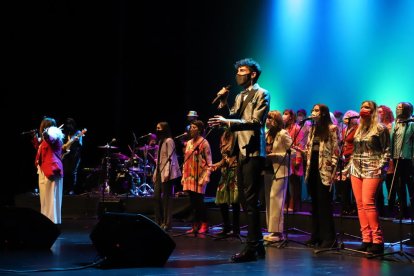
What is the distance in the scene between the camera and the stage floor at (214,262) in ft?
16.8

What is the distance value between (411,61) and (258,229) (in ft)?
18.8

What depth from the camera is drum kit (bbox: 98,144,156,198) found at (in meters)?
13.4

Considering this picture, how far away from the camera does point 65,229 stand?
378 inches

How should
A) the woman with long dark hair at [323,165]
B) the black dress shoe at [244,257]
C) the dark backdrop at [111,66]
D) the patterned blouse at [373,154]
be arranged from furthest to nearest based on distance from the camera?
the dark backdrop at [111,66]
the woman with long dark hair at [323,165]
the patterned blouse at [373,154]
the black dress shoe at [244,257]

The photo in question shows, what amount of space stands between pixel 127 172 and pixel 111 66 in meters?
3.05

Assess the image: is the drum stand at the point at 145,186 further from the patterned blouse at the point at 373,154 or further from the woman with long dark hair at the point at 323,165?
the patterned blouse at the point at 373,154

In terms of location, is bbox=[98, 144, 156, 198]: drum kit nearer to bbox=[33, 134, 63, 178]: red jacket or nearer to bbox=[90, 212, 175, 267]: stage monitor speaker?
bbox=[33, 134, 63, 178]: red jacket

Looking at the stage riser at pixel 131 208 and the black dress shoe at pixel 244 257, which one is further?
the stage riser at pixel 131 208

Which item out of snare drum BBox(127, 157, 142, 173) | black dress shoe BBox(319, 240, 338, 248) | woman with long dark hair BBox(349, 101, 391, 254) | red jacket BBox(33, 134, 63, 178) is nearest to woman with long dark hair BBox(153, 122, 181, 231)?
red jacket BBox(33, 134, 63, 178)

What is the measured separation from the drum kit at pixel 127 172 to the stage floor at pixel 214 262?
5631mm

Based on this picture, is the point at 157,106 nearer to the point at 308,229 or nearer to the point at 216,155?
the point at 216,155

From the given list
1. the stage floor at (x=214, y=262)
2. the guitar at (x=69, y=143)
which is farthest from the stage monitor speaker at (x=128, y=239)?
the guitar at (x=69, y=143)

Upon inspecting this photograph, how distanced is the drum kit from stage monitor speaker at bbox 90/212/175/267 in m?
7.97

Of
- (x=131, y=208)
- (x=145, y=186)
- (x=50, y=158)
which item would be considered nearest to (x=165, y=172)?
(x=50, y=158)
